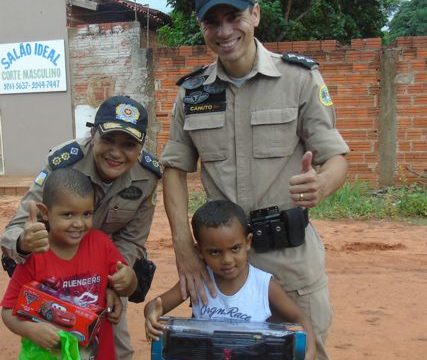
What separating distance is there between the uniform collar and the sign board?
9137 mm

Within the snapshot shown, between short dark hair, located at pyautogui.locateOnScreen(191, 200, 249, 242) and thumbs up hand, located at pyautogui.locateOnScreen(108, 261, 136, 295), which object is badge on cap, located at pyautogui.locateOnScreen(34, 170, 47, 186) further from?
short dark hair, located at pyautogui.locateOnScreen(191, 200, 249, 242)

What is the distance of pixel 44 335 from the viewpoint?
2178mm

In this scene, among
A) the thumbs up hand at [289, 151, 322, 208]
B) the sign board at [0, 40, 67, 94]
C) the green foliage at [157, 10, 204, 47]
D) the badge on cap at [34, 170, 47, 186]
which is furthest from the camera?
the green foliage at [157, 10, 204, 47]

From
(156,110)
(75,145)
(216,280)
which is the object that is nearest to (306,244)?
(216,280)

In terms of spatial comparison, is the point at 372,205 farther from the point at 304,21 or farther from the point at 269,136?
the point at 269,136

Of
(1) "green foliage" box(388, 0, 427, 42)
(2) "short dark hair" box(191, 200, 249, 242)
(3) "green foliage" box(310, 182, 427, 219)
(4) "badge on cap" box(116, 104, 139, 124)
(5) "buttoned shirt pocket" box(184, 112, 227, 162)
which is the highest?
(1) "green foliage" box(388, 0, 427, 42)

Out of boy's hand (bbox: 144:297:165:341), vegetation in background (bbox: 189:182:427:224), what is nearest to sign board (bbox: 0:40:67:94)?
vegetation in background (bbox: 189:182:427:224)

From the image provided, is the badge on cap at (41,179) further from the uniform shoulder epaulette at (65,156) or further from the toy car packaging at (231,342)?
the toy car packaging at (231,342)

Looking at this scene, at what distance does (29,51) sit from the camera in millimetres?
11422

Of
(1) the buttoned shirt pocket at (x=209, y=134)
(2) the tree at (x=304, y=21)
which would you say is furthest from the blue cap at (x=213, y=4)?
(2) the tree at (x=304, y=21)

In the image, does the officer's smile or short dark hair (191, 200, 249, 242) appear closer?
short dark hair (191, 200, 249, 242)

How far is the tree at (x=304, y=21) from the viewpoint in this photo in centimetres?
1112

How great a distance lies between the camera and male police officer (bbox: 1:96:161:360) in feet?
8.19

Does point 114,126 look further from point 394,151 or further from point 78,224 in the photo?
point 394,151
